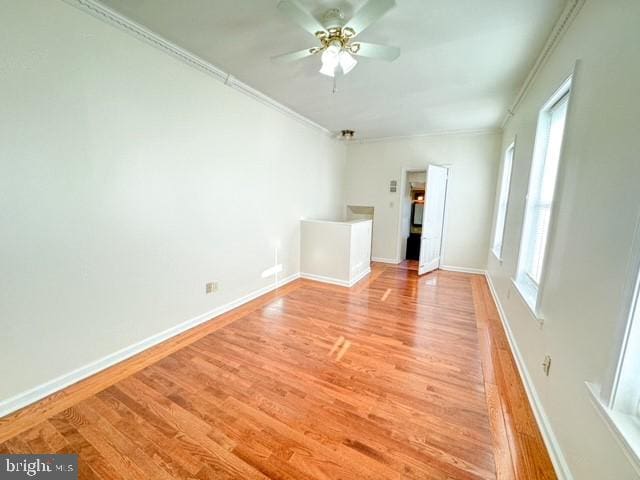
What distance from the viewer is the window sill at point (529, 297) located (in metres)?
1.80

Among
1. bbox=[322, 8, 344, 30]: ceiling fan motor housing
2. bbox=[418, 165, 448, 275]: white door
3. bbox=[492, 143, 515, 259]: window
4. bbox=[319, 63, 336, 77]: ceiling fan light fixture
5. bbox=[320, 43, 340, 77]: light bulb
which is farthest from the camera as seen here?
bbox=[418, 165, 448, 275]: white door

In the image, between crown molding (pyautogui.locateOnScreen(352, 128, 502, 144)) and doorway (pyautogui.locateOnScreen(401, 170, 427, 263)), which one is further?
doorway (pyautogui.locateOnScreen(401, 170, 427, 263))

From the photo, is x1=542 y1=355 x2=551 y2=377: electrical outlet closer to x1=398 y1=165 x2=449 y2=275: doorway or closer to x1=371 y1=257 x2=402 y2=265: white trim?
x1=398 y1=165 x2=449 y2=275: doorway

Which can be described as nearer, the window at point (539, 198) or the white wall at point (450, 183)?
the window at point (539, 198)

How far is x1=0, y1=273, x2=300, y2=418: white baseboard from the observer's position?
1589 mm

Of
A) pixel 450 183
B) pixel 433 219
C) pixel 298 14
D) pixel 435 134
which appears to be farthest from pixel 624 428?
pixel 435 134

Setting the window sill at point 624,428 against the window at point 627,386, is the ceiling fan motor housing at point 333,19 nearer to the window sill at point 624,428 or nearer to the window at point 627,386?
the window at point 627,386

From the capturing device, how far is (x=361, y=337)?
8.23 ft

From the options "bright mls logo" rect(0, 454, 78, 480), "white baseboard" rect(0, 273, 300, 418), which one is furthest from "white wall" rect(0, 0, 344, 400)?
"bright mls logo" rect(0, 454, 78, 480)

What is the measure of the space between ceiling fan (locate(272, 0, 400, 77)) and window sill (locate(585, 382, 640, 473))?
2.13 metres

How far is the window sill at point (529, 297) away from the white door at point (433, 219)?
6.40ft

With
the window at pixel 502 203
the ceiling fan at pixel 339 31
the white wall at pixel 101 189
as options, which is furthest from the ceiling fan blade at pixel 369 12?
the window at pixel 502 203

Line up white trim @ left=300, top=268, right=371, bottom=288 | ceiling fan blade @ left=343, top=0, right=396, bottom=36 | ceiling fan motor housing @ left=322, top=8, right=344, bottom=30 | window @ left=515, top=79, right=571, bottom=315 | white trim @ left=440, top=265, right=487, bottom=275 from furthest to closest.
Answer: white trim @ left=440, top=265, right=487, bottom=275 → white trim @ left=300, top=268, right=371, bottom=288 → window @ left=515, top=79, right=571, bottom=315 → ceiling fan motor housing @ left=322, top=8, right=344, bottom=30 → ceiling fan blade @ left=343, top=0, right=396, bottom=36

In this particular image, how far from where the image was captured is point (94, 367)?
1925 millimetres
